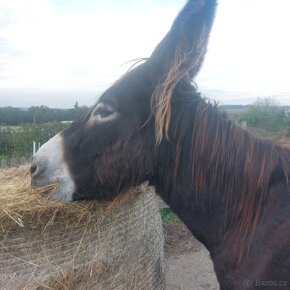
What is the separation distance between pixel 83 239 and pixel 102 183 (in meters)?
→ 0.81

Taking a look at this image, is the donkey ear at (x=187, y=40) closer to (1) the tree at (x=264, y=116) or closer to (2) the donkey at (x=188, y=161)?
(2) the donkey at (x=188, y=161)

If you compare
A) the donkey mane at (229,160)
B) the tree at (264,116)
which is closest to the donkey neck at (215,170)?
the donkey mane at (229,160)

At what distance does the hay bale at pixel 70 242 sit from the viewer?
2.47 metres

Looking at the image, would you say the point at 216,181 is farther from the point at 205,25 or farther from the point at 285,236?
the point at 205,25

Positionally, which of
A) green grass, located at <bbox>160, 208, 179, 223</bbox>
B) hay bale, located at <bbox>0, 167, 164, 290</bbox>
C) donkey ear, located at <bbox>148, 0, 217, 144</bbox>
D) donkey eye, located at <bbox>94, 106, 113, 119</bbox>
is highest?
donkey ear, located at <bbox>148, 0, 217, 144</bbox>

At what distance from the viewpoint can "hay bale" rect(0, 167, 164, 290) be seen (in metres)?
2.47

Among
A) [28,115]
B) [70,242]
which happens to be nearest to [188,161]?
[70,242]

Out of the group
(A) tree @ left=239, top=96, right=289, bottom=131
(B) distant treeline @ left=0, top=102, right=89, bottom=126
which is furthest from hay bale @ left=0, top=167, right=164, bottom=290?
→ (B) distant treeline @ left=0, top=102, right=89, bottom=126

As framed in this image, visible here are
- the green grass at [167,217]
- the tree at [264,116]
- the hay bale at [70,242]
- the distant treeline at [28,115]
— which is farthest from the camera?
the distant treeline at [28,115]

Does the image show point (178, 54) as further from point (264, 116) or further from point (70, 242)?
point (264, 116)

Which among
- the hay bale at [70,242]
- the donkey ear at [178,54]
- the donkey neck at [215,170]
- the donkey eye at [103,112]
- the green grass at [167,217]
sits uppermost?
the donkey ear at [178,54]

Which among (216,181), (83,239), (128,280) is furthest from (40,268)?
(216,181)

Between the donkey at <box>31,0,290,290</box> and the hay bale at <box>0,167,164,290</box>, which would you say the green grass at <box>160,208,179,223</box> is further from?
the donkey at <box>31,0,290,290</box>

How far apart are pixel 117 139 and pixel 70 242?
1090mm
